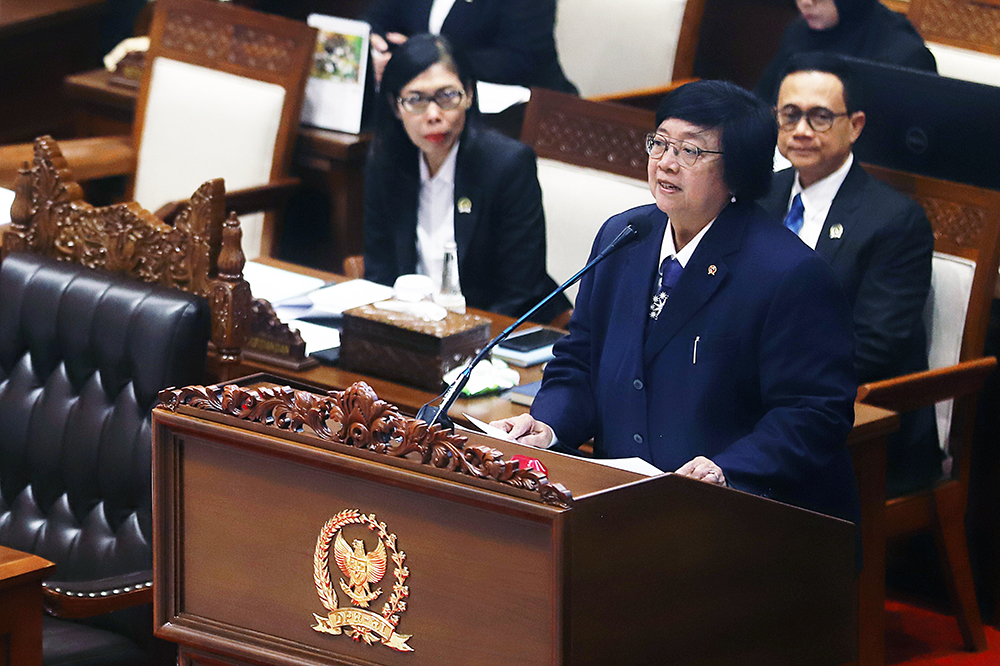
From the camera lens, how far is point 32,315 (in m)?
2.32

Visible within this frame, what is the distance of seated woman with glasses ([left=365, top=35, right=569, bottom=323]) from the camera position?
2.93 m

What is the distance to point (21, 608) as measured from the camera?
183cm

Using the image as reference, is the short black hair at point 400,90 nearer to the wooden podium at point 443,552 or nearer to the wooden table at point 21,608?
the wooden table at point 21,608

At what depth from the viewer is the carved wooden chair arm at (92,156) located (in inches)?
150

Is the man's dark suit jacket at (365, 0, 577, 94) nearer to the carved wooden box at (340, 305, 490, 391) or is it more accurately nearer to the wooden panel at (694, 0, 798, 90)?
the wooden panel at (694, 0, 798, 90)

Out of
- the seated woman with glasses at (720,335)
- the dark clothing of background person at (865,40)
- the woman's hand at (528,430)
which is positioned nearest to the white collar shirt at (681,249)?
the seated woman with glasses at (720,335)

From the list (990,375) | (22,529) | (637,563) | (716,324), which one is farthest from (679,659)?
(990,375)

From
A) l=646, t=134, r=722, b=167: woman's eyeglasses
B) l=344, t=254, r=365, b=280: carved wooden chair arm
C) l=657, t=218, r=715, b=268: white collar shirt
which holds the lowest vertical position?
l=344, t=254, r=365, b=280: carved wooden chair arm

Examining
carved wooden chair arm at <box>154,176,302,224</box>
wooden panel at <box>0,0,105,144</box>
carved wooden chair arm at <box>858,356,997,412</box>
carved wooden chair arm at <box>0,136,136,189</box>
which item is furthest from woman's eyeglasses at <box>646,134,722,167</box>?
wooden panel at <box>0,0,105,144</box>

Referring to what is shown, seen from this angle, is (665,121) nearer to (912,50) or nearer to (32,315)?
(32,315)

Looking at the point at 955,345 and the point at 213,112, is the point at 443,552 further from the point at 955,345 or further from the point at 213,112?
the point at 213,112

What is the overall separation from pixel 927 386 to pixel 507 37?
1721 millimetres

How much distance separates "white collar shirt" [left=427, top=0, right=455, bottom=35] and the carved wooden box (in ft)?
5.20

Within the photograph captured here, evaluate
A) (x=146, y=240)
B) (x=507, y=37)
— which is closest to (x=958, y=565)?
(x=146, y=240)
